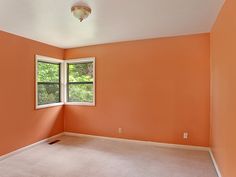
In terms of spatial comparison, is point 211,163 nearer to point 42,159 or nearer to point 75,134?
point 42,159

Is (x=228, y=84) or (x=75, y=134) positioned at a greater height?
(x=228, y=84)

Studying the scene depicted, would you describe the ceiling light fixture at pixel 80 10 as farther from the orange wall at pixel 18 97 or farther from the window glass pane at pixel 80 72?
the window glass pane at pixel 80 72

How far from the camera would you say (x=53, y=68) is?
15.7 feet

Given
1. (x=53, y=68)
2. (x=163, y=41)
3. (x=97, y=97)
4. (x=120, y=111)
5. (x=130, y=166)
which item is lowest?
(x=130, y=166)

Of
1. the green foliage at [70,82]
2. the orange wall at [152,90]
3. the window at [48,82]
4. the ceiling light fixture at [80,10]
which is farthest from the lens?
the green foliage at [70,82]

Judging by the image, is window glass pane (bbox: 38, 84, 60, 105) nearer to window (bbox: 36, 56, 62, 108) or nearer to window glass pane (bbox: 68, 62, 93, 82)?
A: window (bbox: 36, 56, 62, 108)

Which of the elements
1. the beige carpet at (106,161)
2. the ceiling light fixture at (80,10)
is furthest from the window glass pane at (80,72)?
the ceiling light fixture at (80,10)

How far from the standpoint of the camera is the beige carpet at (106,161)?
273cm

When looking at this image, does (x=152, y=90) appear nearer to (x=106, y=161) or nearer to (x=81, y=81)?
(x=106, y=161)

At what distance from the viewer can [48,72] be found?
15.1 ft

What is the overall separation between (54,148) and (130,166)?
1832mm

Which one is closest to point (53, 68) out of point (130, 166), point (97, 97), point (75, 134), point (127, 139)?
point (97, 97)

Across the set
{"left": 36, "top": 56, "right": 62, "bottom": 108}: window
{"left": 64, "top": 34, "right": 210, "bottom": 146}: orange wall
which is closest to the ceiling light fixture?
{"left": 64, "top": 34, "right": 210, "bottom": 146}: orange wall

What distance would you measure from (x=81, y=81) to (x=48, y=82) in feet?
2.85
